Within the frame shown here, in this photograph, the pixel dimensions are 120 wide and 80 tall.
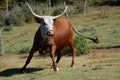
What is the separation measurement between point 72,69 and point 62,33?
1.27 m

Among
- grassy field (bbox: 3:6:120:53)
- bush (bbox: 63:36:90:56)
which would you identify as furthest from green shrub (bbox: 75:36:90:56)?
grassy field (bbox: 3:6:120:53)

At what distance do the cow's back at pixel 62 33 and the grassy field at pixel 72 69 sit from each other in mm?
888

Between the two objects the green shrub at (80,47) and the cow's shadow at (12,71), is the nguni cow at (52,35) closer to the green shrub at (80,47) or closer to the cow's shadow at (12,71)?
the cow's shadow at (12,71)

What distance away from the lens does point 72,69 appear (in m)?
14.3

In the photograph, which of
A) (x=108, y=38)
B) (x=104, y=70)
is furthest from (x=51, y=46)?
(x=108, y=38)

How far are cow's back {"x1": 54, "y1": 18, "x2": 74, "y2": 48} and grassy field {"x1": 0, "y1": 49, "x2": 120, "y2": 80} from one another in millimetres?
888

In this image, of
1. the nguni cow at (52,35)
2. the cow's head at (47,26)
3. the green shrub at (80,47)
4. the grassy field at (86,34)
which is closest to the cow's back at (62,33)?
the nguni cow at (52,35)

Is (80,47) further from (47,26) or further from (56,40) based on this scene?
(47,26)

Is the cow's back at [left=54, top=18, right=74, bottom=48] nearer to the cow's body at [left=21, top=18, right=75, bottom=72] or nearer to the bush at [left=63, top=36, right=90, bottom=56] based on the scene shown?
the cow's body at [left=21, top=18, right=75, bottom=72]

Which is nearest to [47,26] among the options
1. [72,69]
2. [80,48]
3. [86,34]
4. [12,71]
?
[72,69]

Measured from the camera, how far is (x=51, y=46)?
13789mm

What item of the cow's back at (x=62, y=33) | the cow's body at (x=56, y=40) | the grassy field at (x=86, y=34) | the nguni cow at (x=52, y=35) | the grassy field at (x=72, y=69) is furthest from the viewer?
the grassy field at (x=86, y=34)

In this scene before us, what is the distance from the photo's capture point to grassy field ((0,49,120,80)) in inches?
492

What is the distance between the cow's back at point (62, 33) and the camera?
1427cm
